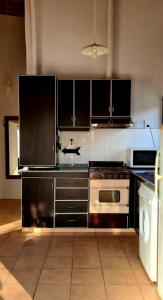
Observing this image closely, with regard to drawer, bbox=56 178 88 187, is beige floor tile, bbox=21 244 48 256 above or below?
below

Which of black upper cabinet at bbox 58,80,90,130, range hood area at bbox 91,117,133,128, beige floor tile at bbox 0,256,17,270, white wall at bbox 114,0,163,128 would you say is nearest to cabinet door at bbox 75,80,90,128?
black upper cabinet at bbox 58,80,90,130

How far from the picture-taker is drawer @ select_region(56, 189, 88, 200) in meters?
4.08

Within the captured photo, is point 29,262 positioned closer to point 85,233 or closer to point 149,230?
point 85,233

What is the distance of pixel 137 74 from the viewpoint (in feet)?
15.1

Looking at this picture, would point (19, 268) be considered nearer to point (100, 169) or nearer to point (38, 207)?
point (38, 207)

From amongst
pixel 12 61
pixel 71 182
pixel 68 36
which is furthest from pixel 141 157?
pixel 12 61

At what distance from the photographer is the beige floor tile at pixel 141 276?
2.71 metres

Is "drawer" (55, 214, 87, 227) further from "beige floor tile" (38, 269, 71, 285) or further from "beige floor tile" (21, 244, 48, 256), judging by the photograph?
"beige floor tile" (38, 269, 71, 285)

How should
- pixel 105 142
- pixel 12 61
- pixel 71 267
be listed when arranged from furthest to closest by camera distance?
pixel 12 61
pixel 105 142
pixel 71 267

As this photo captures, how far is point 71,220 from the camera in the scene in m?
4.10

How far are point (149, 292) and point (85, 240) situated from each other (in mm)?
1457

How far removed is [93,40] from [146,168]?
2.20 m

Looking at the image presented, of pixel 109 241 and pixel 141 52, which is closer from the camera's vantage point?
pixel 109 241

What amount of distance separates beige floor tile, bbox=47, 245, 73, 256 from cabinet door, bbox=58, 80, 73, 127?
1768 millimetres
